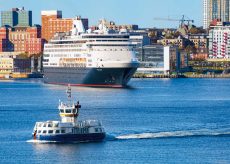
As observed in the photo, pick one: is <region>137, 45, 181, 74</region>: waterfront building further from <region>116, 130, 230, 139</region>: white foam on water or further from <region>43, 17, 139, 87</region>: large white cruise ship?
<region>116, 130, 230, 139</region>: white foam on water

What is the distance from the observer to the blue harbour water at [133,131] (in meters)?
40.0

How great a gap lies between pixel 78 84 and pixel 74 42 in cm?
791

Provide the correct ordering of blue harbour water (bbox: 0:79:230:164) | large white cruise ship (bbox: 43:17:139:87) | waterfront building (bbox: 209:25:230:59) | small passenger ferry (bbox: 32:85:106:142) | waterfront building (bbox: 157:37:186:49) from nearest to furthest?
blue harbour water (bbox: 0:79:230:164) < small passenger ferry (bbox: 32:85:106:142) < large white cruise ship (bbox: 43:17:139:87) < waterfront building (bbox: 157:37:186:49) < waterfront building (bbox: 209:25:230:59)

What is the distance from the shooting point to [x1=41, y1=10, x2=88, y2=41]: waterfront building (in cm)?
18400

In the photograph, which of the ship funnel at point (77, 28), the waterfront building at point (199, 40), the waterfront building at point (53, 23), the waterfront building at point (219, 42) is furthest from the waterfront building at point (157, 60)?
the waterfront building at point (199, 40)

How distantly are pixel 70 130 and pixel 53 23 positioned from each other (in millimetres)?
144815

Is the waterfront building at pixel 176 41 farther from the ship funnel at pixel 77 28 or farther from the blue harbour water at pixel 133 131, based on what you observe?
the blue harbour water at pixel 133 131

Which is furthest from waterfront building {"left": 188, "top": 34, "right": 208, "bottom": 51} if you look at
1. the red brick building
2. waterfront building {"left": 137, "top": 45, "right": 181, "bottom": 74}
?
waterfront building {"left": 137, "top": 45, "right": 181, "bottom": 74}

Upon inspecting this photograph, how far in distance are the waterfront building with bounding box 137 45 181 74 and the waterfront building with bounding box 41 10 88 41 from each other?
111 feet

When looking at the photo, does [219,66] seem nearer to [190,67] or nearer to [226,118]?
[190,67]

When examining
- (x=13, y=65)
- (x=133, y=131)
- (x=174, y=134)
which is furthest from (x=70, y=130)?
(x=13, y=65)

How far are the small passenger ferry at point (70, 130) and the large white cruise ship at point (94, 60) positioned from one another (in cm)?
4570

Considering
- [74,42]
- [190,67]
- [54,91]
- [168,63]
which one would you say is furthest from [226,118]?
[190,67]

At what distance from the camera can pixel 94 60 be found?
9231 cm
